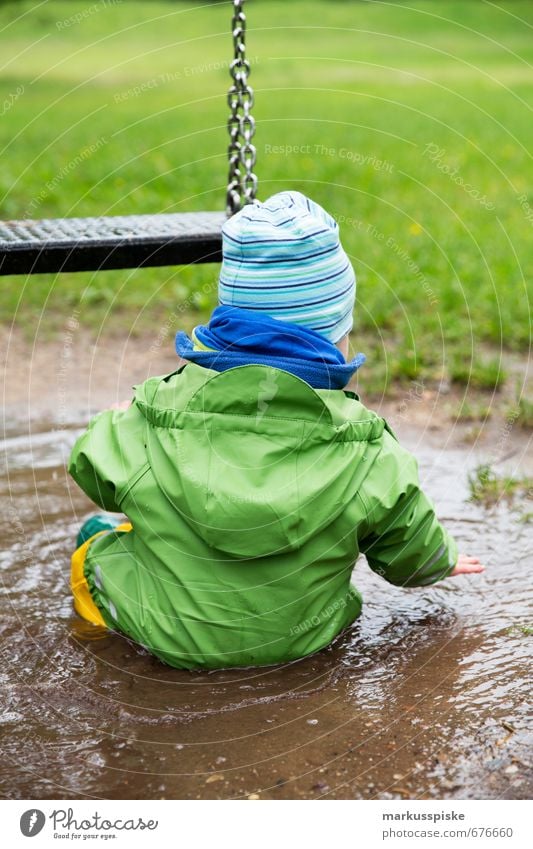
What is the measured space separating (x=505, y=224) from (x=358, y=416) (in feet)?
15.1

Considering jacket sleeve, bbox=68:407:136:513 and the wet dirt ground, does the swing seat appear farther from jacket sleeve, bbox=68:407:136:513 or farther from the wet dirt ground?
the wet dirt ground

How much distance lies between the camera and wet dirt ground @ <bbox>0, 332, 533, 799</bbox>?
213 centimetres

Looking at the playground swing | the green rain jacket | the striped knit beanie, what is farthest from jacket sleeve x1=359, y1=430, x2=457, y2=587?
the playground swing

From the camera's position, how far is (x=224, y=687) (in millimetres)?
2479

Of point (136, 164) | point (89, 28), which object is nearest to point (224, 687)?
point (136, 164)

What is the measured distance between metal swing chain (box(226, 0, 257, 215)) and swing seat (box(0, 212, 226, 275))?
14cm

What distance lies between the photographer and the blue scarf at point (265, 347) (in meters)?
2.29

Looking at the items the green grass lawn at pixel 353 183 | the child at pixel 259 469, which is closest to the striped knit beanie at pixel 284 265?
the child at pixel 259 469

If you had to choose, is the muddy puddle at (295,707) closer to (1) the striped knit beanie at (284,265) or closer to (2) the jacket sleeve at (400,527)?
(2) the jacket sleeve at (400,527)

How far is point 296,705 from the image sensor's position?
239 centimetres

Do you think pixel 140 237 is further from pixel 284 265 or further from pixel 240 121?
pixel 284 265

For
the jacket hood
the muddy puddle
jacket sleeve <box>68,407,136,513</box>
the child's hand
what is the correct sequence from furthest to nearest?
1. the child's hand
2. jacket sleeve <box>68,407,136,513</box>
3. the jacket hood
4. the muddy puddle
